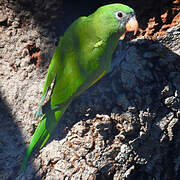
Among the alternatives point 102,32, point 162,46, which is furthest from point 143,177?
point 102,32

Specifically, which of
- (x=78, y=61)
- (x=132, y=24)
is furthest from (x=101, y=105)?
(x=132, y=24)

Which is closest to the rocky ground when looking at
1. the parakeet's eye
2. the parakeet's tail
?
the parakeet's tail

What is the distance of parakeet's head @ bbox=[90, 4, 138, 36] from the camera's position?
1.27 meters

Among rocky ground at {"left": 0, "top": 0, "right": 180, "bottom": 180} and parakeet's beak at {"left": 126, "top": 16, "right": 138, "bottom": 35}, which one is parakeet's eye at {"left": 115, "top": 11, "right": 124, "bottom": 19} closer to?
parakeet's beak at {"left": 126, "top": 16, "right": 138, "bottom": 35}

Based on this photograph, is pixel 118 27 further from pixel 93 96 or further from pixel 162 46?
pixel 93 96

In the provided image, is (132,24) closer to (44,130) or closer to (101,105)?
(101,105)

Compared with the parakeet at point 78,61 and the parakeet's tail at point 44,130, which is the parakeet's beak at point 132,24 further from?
the parakeet's tail at point 44,130

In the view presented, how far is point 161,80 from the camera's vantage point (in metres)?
1.17

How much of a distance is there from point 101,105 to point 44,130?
0.36 m

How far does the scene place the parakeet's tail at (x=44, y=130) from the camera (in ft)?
3.88

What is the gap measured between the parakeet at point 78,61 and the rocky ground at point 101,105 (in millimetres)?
69

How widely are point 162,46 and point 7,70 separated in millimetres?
1022

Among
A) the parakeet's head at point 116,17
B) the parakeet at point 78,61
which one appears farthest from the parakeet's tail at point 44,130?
the parakeet's head at point 116,17

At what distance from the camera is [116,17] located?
129cm
